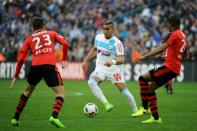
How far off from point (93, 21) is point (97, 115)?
19.8 m

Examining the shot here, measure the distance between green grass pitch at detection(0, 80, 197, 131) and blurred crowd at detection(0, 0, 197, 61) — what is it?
358 inches

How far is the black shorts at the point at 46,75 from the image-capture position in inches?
524

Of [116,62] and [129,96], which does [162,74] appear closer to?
[116,62]

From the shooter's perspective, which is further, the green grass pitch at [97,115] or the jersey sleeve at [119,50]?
the jersey sleeve at [119,50]

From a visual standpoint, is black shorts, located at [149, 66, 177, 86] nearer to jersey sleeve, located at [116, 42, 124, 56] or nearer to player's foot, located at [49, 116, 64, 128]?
jersey sleeve, located at [116, 42, 124, 56]

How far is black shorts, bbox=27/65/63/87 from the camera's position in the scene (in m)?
13.3

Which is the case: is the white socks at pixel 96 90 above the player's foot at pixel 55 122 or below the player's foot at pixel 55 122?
above

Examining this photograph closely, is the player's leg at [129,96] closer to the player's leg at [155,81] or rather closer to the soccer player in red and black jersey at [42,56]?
the player's leg at [155,81]

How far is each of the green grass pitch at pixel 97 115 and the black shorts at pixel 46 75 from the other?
103cm

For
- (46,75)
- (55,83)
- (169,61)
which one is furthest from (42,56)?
(169,61)

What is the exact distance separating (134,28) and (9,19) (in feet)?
27.0

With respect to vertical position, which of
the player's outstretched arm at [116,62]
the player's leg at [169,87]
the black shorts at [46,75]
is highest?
the player's outstretched arm at [116,62]

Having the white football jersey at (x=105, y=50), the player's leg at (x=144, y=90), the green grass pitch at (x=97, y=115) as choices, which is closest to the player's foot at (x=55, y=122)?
the green grass pitch at (x=97, y=115)

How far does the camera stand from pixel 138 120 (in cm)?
1497
